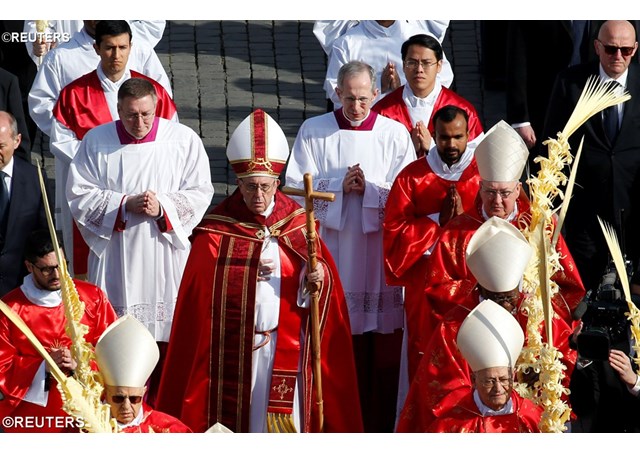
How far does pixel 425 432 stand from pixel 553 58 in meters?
4.98

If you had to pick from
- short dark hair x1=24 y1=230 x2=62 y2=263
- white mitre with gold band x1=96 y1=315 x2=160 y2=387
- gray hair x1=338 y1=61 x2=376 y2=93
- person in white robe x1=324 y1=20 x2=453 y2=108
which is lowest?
white mitre with gold band x1=96 y1=315 x2=160 y2=387

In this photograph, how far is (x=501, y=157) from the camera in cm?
1132

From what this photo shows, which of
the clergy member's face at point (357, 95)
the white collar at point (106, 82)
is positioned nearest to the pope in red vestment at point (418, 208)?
the clergy member's face at point (357, 95)

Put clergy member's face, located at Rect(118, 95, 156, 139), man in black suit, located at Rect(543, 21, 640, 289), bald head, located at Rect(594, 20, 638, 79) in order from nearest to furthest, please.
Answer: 1. clergy member's face, located at Rect(118, 95, 156, 139)
2. bald head, located at Rect(594, 20, 638, 79)
3. man in black suit, located at Rect(543, 21, 640, 289)

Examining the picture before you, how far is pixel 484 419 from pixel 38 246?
2662 millimetres

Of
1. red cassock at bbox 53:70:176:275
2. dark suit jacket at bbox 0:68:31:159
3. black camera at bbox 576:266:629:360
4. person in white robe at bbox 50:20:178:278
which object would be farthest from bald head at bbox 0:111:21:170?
black camera at bbox 576:266:629:360

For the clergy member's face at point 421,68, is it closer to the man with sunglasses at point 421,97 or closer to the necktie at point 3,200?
the man with sunglasses at point 421,97

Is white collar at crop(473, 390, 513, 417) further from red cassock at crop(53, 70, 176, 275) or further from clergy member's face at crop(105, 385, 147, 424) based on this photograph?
red cassock at crop(53, 70, 176, 275)

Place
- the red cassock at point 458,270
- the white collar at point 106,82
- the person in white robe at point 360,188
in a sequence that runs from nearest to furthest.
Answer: the red cassock at point 458,270, the person in white robe at point 360,188, the white collar at point 106,82

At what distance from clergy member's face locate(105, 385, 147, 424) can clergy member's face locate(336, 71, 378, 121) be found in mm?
3213

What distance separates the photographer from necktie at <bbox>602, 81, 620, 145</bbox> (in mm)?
12890

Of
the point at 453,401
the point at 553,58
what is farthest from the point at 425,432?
the point at 553,58

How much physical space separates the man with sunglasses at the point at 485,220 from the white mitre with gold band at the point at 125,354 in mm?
2059

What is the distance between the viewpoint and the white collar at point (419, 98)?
13211mm
